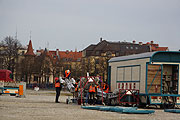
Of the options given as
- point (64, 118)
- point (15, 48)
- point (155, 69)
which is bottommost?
point (64, 118)

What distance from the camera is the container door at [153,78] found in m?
23.5

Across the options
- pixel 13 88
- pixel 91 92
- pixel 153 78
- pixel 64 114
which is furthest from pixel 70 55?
pixel 64 114

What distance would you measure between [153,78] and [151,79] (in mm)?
136

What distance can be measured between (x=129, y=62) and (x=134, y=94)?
6.86 ft

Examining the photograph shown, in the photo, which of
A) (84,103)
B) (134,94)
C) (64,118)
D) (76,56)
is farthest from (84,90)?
(76,56)

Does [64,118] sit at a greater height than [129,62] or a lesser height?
lesser

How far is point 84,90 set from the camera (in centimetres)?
2534

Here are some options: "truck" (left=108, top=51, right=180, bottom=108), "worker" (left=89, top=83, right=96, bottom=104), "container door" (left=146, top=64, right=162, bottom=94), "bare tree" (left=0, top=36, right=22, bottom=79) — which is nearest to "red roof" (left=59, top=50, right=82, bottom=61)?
"bare tree" (left=0, top=36, right=22, bottom=79)

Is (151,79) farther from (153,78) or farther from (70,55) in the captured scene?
(70,55)

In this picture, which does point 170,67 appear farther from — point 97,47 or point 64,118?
point 97,47

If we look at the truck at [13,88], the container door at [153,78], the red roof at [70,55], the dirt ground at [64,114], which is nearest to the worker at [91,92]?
the container door at [153,78]

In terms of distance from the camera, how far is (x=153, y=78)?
23562mm

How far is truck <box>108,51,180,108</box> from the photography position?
23.6m

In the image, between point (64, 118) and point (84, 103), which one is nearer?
point (64, 118)
